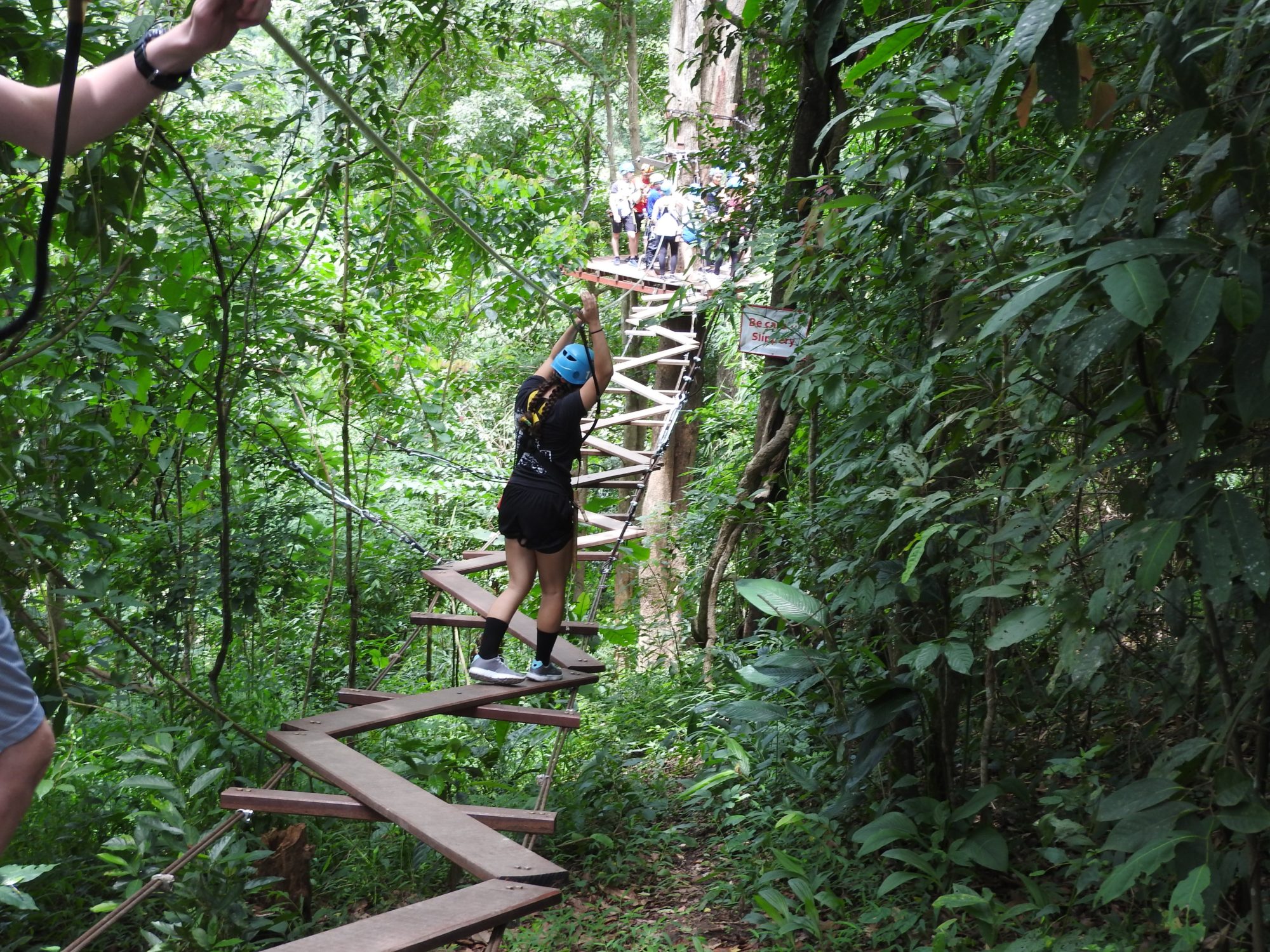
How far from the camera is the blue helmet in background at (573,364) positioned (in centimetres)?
407

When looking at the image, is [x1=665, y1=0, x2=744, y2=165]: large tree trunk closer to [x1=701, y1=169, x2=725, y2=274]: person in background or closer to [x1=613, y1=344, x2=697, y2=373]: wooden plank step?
[x1=613, y1=344, x2=697, y2=373]: wooden plank step

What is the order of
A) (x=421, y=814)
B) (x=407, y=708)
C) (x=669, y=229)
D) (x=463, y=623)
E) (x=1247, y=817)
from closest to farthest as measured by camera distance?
(x=1247, y=817)
(x=421, y=814)
(x=407, y=708)
(x=463, y=623)
(x=669, y=229)

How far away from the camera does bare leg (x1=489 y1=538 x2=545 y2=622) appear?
396cm

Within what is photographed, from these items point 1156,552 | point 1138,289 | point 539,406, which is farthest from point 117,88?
point 539,406

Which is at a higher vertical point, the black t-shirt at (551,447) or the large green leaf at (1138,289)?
the black t-shirt at (551,447)

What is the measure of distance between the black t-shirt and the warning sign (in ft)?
2.38

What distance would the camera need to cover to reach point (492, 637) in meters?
3.89

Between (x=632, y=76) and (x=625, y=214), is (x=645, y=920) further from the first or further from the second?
(x=632, y=76)

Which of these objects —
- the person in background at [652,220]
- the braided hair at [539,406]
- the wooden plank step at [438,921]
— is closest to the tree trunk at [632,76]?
the person in background at [652,220]

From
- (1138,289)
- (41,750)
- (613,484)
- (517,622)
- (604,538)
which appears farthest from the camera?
(613,484)

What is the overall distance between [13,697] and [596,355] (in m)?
2.96

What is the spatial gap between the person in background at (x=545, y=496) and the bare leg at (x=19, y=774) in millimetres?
2604

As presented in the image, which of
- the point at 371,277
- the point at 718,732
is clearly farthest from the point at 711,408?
the point at 718,732

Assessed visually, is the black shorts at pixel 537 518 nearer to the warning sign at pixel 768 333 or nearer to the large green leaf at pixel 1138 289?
the warning sign at pixel 768 333
